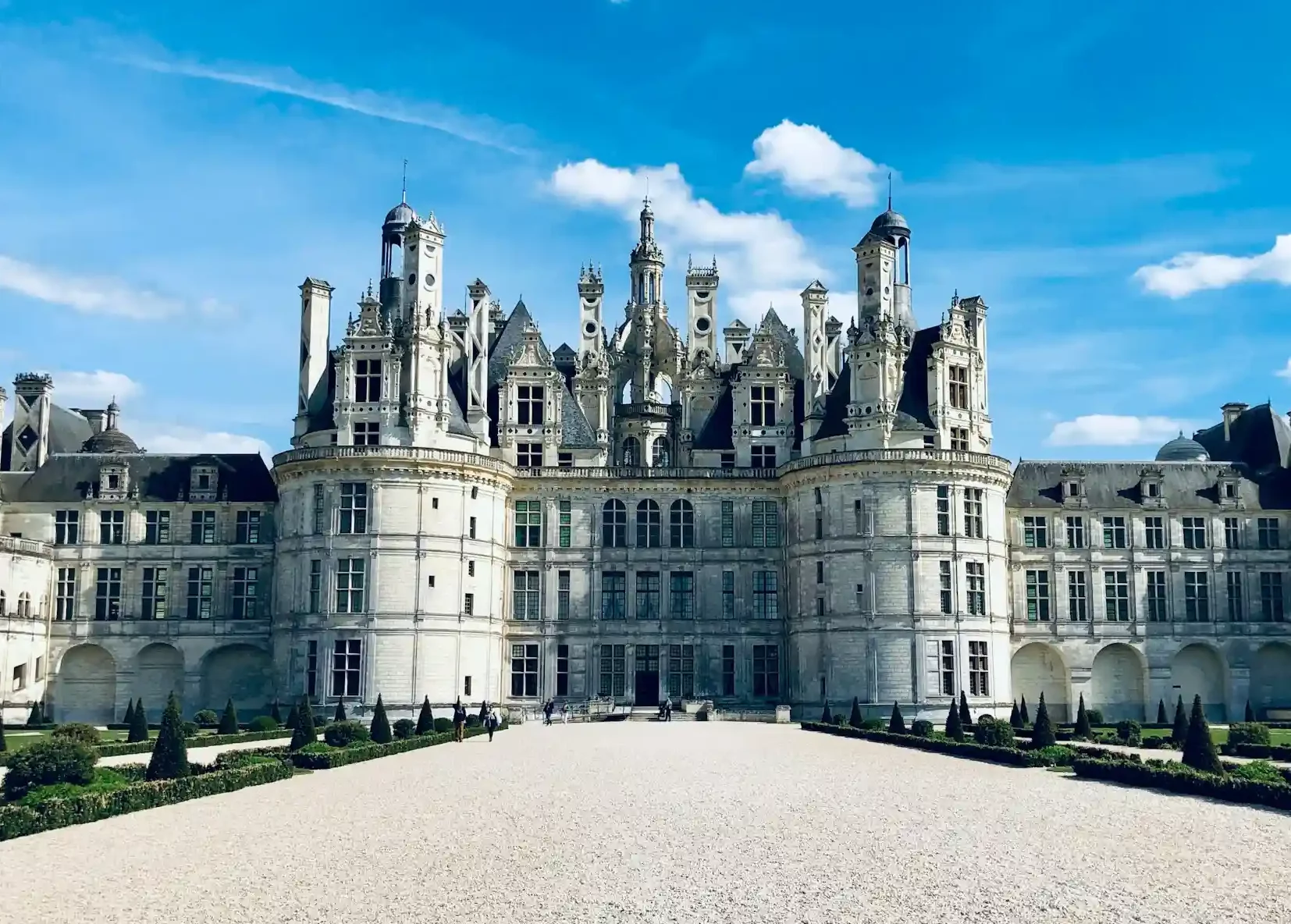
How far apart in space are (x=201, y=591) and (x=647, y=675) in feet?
72.5

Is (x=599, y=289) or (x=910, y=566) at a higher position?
(x=599, y=289)

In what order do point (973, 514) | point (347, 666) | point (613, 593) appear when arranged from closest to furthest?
point (347, 666), point (973, 514), point (613, 593)

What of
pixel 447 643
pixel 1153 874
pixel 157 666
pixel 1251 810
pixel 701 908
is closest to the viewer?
pixel 701 908

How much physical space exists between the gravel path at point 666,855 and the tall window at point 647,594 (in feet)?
115

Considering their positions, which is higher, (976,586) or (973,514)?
(973,514)

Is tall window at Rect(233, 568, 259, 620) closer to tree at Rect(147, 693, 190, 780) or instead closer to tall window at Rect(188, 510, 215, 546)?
tall window at Rect(188, 510, 215, 546)

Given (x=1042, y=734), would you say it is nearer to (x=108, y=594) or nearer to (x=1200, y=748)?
(x=1200, y=748)

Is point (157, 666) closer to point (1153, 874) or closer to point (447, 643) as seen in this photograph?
point (447, 643)

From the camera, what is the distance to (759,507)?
69.4 meters

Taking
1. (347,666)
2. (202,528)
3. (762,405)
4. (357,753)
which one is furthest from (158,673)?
(357,753)

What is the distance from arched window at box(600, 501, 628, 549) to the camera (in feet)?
227

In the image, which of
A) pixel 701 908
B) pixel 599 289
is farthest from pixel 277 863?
pixel 599 289

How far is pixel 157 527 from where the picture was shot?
6906 cm

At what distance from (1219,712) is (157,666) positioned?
171 feet
